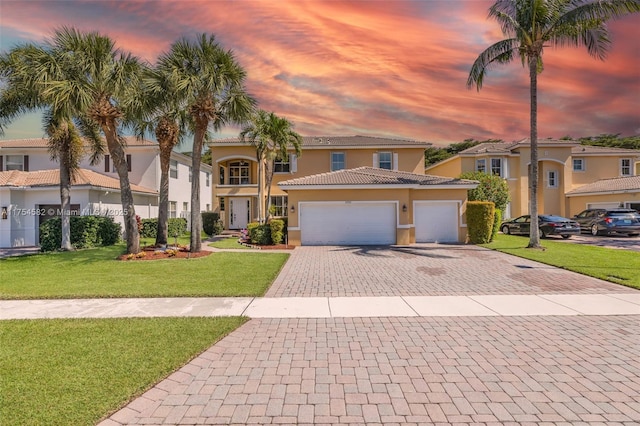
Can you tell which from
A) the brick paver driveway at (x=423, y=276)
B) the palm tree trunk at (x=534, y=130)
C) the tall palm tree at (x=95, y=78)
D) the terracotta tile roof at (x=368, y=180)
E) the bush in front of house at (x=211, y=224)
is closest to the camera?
the brick paver driveway at (x=423, y=276)

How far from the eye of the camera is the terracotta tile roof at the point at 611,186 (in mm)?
23719

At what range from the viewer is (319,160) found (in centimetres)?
2653

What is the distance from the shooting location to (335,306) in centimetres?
703

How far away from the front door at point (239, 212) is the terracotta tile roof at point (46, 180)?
6.77 metres

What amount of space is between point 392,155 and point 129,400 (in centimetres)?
2539

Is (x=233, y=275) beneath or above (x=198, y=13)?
beneath

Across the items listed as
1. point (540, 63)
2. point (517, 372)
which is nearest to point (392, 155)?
point (540, 63)

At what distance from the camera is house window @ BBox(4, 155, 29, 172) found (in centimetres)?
2330

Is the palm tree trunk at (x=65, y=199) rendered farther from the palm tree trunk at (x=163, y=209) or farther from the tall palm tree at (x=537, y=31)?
the tall palm tree at (x=537, y=31)

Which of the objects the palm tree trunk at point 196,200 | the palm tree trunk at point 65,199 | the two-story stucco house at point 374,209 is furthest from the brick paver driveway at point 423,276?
the palm tree trunk at point 65,199

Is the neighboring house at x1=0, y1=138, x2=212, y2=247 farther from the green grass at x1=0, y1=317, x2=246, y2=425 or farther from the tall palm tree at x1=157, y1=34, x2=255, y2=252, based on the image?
the green grass at x1=0, y1=317, x2=246, y2=425

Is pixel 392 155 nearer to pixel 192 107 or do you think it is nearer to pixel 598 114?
pixel 598 114

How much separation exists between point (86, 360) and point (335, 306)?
4.49 metres

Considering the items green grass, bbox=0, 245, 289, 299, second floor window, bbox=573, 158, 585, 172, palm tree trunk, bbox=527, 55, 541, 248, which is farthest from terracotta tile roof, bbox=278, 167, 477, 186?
second floor window, bbox=573, 158, 585, 172
